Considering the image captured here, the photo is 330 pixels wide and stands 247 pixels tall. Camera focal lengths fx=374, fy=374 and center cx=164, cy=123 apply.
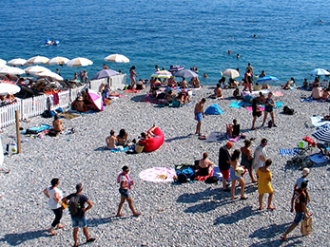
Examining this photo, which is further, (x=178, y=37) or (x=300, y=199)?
(x=178, y=37)

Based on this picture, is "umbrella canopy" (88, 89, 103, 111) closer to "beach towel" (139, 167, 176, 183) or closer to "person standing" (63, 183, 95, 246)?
"beach towel" (139, 167, 176, 183)

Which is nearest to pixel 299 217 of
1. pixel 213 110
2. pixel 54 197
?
pixel 54 197

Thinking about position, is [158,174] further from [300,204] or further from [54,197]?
[300,204]

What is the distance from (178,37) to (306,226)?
161 feet

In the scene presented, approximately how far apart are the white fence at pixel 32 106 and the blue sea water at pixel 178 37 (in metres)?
16.1

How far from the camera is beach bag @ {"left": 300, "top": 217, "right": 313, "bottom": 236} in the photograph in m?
8.27

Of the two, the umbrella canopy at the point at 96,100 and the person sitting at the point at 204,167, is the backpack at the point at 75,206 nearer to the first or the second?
the person sitting at the point at 204,167

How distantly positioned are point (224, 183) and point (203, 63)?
31428 mm

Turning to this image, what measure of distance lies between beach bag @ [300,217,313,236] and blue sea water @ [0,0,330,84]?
24.3 m

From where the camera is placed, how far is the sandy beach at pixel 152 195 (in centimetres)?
856

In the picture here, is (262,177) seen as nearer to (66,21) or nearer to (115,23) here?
(115,23)

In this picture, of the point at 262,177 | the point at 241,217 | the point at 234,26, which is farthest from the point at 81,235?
the point at 234,26

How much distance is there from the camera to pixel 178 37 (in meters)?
55.2

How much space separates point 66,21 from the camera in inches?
2852
